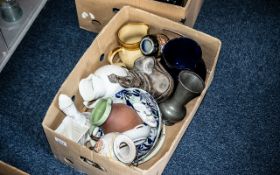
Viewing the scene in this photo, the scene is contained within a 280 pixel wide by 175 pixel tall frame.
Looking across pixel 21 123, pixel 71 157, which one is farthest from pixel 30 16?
pixel 71 157

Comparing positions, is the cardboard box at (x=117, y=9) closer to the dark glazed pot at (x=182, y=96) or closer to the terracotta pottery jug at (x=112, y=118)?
the dark glazed pot at (x=182, y=96)

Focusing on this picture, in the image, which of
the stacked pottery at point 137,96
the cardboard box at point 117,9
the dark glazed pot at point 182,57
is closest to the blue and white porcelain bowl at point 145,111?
the stacked pottery at point 137,96

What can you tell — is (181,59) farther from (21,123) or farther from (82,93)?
(21,123)

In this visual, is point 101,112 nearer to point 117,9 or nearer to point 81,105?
point 81,105

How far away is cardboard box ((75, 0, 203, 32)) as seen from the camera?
1373 mm

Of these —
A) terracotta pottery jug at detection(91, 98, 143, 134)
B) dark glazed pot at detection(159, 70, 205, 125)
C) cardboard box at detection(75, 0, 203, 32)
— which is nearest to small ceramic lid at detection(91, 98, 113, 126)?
terracotta pottery jug at detection(91, 98, 143, 134)

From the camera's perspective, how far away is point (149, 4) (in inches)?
54.7

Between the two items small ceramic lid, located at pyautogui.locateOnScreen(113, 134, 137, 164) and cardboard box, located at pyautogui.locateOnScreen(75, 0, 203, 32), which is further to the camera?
cardboard box, located at pyautogui.locateOnScreen(75, 0, 203, 32)

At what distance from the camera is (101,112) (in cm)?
116

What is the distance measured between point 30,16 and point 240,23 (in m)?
0.74

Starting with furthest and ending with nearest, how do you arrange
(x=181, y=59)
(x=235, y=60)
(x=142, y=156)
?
(x=235, y=60) < (x=181, y=59) < (x=142, y=156)

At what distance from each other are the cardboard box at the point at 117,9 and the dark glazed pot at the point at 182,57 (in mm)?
105

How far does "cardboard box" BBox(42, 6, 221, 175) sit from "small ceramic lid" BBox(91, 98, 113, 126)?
0.27 feet

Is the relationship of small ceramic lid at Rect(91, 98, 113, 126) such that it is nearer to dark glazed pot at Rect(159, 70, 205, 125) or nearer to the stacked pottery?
the stacked pottery
